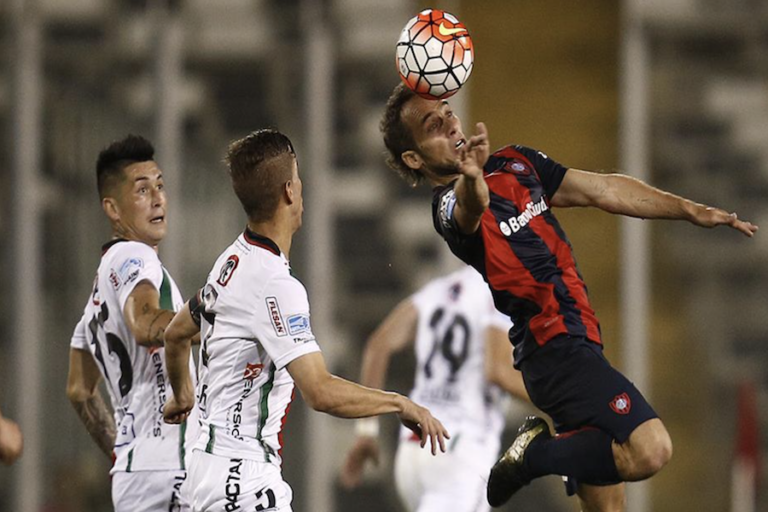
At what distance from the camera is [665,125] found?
38.0 ft

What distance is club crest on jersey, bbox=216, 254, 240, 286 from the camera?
177 inches

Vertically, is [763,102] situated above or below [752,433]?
above

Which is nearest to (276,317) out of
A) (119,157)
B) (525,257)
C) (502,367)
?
(525,257)

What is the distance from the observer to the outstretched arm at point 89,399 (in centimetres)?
569

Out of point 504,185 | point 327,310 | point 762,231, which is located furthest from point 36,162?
point 504,185

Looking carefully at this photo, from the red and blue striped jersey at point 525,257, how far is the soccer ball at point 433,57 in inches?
14.2

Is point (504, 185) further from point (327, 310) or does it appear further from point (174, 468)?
point (327, 310)

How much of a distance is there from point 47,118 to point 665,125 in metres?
5.03

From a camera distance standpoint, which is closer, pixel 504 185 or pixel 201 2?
pixel 504 185

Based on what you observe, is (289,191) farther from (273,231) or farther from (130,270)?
(130,270)

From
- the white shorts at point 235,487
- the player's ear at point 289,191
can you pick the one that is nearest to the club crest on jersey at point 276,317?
the player's ear at point 289,191

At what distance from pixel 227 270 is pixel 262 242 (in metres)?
0.14

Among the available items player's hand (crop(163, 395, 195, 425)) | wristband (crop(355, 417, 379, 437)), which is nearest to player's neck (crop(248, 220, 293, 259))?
player's hand (crop(163, 395, 195, 425))

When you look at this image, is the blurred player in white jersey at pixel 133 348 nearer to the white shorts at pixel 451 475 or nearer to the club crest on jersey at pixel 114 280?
the club crest on jersey at pixel 114 280
